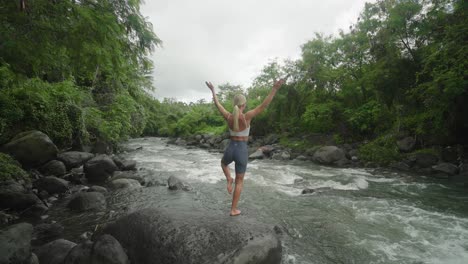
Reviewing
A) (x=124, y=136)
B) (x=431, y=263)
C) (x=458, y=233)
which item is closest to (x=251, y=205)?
(x=431, y=263)

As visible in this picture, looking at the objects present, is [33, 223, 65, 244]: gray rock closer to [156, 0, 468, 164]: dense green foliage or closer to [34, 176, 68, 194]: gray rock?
[34, 176, 68, 194]: gray rock

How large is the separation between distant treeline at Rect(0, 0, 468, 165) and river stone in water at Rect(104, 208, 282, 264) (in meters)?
3.14

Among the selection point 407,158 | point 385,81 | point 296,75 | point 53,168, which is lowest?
point 53,168

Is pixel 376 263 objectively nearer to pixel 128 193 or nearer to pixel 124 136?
pixel 128 193

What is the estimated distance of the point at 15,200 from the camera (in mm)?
6711

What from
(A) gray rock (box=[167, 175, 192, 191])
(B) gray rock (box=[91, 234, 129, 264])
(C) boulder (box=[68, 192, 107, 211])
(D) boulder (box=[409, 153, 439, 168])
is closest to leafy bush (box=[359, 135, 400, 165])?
(D) boulder (box=[409, 153, 439, 168])

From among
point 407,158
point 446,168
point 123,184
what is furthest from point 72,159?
point 446,168

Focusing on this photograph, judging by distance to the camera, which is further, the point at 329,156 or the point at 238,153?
the point at 329,156

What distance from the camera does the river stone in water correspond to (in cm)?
378

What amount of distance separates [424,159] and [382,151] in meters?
2.21

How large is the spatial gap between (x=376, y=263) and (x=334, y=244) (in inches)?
33.9

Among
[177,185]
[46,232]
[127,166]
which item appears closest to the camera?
[46,232]

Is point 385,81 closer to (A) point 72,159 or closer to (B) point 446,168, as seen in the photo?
(B) point 446,168

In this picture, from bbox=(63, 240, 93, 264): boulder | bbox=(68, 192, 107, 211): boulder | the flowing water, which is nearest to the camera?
bbox=(63, 240, 93, 264): boulder
